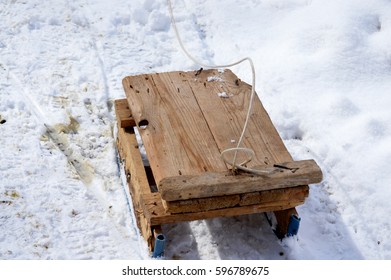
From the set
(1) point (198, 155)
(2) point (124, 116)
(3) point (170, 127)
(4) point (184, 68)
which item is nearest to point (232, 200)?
(1) point (198, 155)

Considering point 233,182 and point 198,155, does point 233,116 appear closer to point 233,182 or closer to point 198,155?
point 198,155

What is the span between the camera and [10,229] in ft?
11.3

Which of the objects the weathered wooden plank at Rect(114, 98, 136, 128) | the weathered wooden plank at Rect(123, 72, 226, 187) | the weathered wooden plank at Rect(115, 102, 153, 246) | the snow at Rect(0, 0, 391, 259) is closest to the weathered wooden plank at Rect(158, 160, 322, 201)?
the weathered wooden plank at Rect(123, 72, 226, 187)

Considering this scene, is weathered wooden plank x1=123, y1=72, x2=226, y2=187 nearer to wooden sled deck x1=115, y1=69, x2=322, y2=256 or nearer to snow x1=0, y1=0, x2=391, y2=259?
wooden sled deck x1=115, y1=69, x2=322, y2=256

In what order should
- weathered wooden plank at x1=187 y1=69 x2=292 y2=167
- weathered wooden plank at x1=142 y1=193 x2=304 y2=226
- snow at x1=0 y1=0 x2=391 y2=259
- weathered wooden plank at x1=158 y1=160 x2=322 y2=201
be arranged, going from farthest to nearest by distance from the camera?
1. snow at x1=0 y1=0 x2=391 y2=259
2. weathered wooden plank at x1=187 y1=69 x2=292 y2=167
3. weathered wooden plank at x1=142 y1=193 x2=304 y2=226
4. weathered wooden plank at x1=158 y1=160 x2=322 y2=201

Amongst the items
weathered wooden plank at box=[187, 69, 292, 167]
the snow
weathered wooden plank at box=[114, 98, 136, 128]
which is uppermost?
weathered wooden plank at box=[187, 69, 292, 167]

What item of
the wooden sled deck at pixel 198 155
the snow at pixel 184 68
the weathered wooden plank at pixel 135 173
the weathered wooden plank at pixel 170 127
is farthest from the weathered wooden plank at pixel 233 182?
the snow at pixel 184 68

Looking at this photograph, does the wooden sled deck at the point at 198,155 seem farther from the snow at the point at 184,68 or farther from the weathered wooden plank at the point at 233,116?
the snow at the point at 184,68

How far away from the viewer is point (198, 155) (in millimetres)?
3258

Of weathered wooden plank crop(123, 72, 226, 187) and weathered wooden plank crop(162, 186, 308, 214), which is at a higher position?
weathered wooden plank crop(123, 72, 226, 187)

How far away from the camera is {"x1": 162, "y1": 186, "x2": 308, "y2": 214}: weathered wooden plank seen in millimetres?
3055

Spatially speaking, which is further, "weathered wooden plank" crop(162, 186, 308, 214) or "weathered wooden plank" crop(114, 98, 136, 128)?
"weathered wooden plank" crop(114, 98, 136, 128)

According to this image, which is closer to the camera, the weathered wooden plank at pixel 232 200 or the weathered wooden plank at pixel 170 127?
the weathered wooden plank at pixel 232 200

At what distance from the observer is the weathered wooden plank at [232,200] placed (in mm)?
3055
